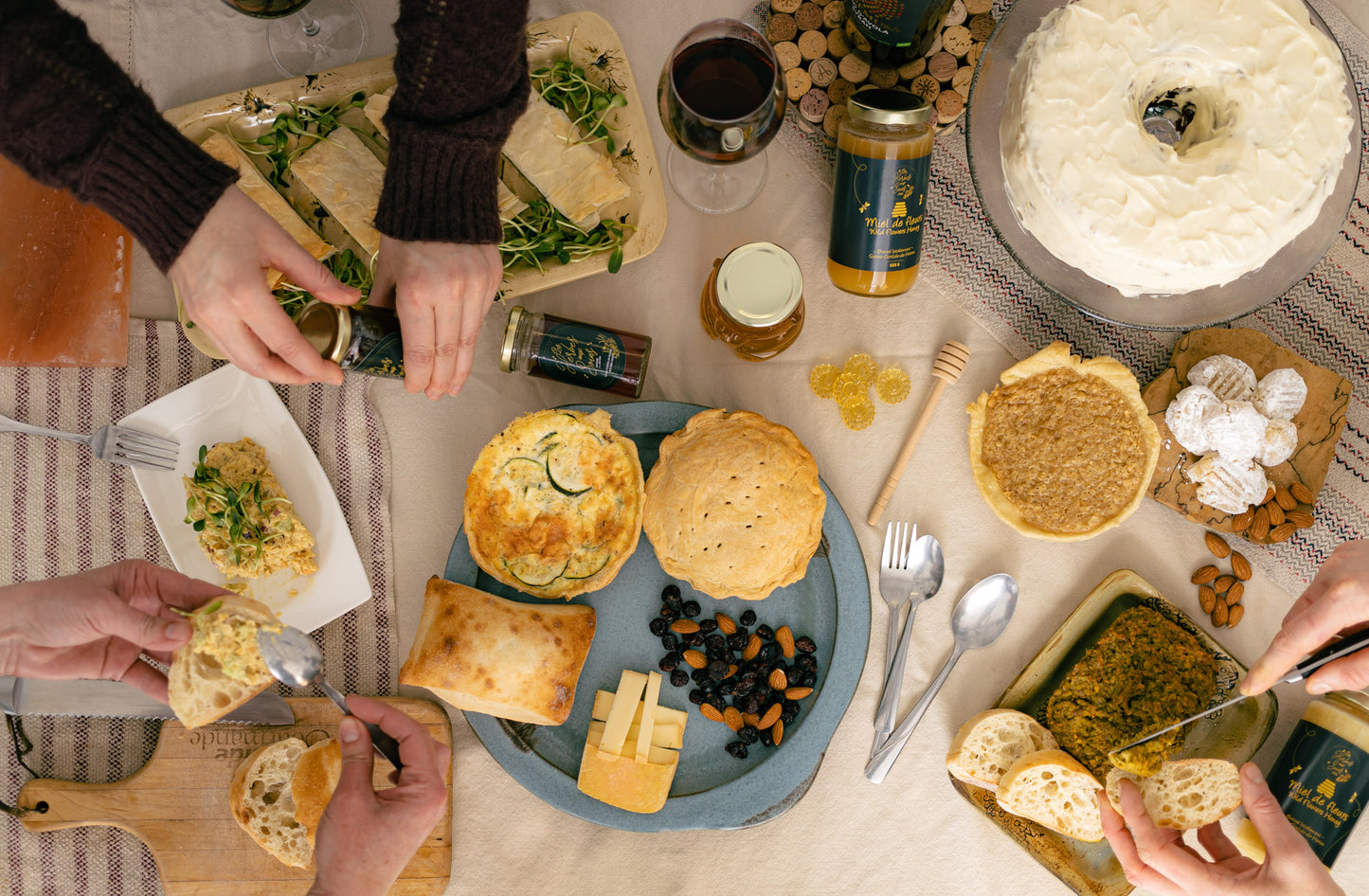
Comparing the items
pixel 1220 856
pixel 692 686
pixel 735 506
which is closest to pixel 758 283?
pixel 735 506

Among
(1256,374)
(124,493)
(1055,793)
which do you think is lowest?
(1055,793)

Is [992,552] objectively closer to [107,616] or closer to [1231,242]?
[1231,242]

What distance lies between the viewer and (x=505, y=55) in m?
1.63

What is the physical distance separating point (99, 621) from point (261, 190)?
112 centimetres

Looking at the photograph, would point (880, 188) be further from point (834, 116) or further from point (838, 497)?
point (838, 497)

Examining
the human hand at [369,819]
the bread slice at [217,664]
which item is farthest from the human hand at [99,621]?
the human hand at [369,819]

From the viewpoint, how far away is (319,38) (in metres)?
2.34

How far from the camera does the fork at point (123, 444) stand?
2.21 m

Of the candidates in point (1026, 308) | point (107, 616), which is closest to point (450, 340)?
point (107, 616)

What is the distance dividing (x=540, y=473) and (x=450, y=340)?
0.45 meters

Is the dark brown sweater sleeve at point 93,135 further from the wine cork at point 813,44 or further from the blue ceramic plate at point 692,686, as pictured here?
the wine cork at point 813,44

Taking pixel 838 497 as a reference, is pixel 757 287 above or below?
above

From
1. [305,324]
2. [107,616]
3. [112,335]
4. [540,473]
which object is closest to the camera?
[107,616]

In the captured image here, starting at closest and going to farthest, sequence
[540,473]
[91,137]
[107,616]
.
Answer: [91,137], [107,616], [540,473]
